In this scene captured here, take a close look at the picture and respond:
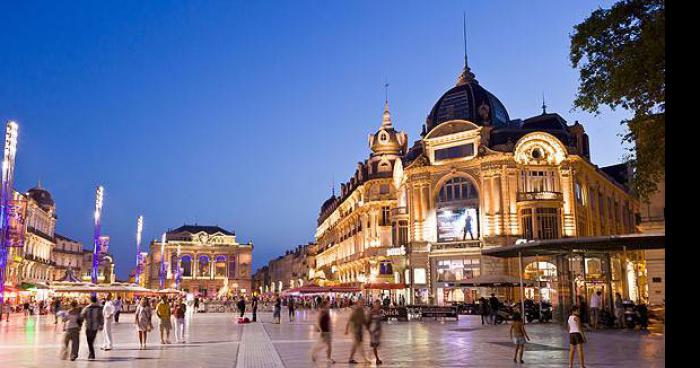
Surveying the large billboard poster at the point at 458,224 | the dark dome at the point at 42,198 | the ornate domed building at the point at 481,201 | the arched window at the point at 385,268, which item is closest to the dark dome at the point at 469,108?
the ornate domed building at the point at 481,201

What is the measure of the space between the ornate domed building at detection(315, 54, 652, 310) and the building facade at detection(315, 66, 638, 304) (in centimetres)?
9

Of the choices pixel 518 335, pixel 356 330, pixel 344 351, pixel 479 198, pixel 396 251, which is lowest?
pixel 344 351

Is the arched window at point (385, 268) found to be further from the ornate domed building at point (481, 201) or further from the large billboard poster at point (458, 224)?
the large billboard poster at point (458, 224)

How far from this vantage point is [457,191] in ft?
188

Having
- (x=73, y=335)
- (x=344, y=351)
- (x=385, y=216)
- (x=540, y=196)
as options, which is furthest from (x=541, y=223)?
(x=73, y=335)

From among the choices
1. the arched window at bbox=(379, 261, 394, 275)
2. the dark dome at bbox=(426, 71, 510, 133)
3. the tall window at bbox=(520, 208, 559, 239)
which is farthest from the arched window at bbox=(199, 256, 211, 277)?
the tall window at bbox=(520, 208, 559, 239)

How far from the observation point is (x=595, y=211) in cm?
6100

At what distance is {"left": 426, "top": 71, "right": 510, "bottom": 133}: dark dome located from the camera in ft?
192

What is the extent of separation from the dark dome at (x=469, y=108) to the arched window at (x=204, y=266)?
98568mm

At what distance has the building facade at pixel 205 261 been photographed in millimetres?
146375

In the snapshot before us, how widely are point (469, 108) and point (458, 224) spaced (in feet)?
35.2

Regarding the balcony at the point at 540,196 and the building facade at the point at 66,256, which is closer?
the balcony at the point at 540,196

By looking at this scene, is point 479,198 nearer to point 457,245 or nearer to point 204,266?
point 457,245
